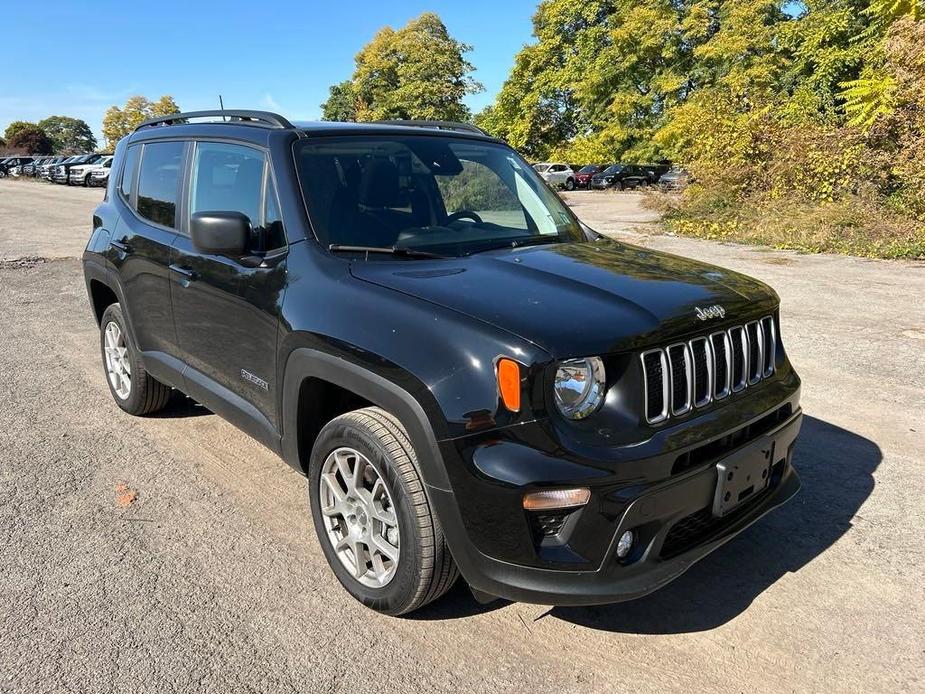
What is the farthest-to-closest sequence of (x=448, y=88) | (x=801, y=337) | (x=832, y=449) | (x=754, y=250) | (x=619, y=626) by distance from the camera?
(x=448, y=88)
(x=754, y=250)
(x=801, y=337)
(x=832, y=449)
(x=619, y=626)

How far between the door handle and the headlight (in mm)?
2209

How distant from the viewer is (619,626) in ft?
9.08

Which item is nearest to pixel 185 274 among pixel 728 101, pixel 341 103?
pixel 728 101

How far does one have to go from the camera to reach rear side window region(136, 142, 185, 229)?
13.4 ft

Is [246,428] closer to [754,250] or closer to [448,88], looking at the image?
[754,250]

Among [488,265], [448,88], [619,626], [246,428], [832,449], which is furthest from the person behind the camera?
[448,88]

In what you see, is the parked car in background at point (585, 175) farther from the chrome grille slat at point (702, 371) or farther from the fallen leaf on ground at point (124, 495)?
the chrome grille slat at point (702, 371)

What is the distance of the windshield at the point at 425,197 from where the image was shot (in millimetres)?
3209

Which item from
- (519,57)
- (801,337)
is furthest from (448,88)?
(801,337)

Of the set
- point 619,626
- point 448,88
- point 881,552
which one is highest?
point 448,88

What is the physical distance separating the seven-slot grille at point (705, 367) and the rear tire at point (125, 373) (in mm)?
3368

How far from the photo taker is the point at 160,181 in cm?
428

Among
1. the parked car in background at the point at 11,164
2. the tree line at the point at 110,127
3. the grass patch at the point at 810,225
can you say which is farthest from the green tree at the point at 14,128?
the grass patch at the point at 810,225

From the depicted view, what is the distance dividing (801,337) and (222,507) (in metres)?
5.65
